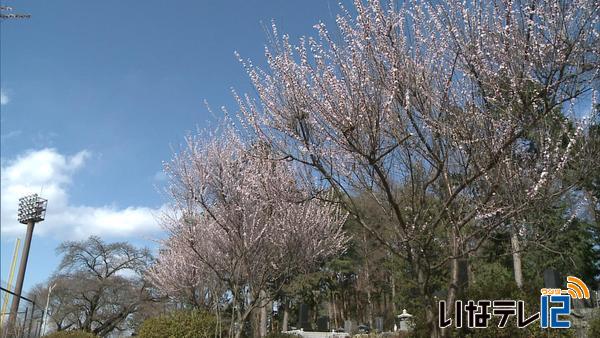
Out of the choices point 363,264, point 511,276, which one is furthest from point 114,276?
point 511,276

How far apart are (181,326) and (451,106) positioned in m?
9.99

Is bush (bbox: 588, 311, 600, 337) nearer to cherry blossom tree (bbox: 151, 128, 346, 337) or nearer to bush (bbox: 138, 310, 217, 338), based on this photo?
cherry blossom tree (bbox: 151, 128, 346, 337)

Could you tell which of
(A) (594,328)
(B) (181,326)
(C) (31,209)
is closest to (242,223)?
(B) (181,326)

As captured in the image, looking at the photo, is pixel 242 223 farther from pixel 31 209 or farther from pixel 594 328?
pixel 31 209

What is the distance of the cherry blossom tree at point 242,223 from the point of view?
1012cm

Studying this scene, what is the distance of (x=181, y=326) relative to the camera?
12.9 metres

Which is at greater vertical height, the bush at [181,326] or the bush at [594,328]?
the bush at [594,328]

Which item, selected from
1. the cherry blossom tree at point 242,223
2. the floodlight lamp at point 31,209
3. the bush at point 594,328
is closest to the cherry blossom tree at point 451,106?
the cherry blossom tree at point 242,223

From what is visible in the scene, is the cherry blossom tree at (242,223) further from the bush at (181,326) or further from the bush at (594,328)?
the bush at (594,328)

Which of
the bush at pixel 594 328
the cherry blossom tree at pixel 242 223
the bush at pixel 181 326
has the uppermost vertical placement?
the cherry blossom tree at pixel 242 223

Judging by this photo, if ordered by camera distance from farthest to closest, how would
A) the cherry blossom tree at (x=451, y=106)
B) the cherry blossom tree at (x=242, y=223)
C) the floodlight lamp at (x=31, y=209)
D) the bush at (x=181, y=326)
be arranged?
the floodlight lamp at (x=31, y=209), the bush at (x=181, y=326), the cherry blossom tree at (x=242, y=223), the cherry blossom tree at (x=451, y=106)

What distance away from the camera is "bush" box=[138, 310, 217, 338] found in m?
12.8

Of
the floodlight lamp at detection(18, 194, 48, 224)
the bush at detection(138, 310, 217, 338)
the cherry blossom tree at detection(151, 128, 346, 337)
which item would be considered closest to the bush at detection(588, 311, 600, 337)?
the cherry blossom tree at detection(151, 128, 346, 337)

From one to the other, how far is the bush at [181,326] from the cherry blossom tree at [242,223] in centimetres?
173
